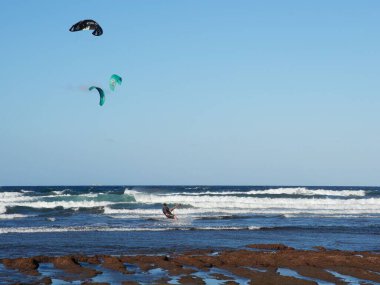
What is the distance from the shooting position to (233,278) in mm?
11562

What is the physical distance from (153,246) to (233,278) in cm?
545

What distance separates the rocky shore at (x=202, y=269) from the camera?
446 inches

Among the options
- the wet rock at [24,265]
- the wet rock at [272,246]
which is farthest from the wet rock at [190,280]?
the wet rock at [272,246]

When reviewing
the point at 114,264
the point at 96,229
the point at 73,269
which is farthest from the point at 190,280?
the point at 96,229

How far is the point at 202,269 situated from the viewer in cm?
1260

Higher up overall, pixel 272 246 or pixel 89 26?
pixel 89 26

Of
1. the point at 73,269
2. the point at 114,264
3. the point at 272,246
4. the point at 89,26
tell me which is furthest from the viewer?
the point at 89,26

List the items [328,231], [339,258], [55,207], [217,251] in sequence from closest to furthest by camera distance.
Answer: [339,258] → [217,251] → [328,231] → [55,207]

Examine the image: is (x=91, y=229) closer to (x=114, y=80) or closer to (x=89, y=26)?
(x=114, y=80)

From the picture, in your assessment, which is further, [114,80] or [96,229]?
[96,229]

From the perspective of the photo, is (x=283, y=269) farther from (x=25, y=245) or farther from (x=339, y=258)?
(x=25, y=245)

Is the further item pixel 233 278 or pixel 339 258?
pixel 339 258

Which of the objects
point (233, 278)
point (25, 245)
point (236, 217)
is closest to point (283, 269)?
point (233, 278)

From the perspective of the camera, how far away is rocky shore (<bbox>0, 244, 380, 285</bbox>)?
37.1 feet
